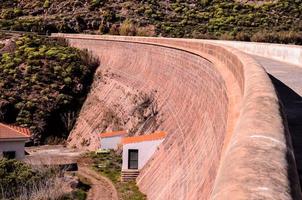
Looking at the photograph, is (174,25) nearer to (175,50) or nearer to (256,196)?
(175,50)

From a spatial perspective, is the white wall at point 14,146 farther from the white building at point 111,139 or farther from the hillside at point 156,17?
the hillside at point 156,17

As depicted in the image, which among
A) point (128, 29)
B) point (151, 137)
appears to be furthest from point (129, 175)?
point (128, 29)

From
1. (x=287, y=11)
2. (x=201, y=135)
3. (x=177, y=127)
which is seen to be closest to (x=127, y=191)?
(x=177, y=127)

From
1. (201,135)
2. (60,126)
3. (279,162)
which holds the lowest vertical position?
(60,126)

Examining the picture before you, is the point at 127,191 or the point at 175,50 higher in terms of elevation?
the point at 175,50

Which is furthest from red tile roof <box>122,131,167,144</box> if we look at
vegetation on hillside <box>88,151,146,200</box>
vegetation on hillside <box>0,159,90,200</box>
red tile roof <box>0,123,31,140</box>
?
red tile roof <box>0,123,31,140</box>

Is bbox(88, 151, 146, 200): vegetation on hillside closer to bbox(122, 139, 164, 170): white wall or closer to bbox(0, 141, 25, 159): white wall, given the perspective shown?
bbox(122, 139, 164, 170): white wall

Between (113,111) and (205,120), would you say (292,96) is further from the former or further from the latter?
(113,111)
